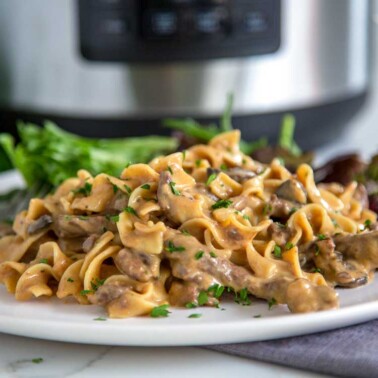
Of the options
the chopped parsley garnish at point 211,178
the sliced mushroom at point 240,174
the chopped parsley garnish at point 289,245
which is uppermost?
the chopped parsley garnish at point 211,178

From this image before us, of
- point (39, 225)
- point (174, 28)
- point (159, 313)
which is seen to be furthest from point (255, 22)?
point (159, 313)

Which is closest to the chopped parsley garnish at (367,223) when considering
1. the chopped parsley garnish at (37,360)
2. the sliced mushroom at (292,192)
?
the sliced mushroom at (292,192)

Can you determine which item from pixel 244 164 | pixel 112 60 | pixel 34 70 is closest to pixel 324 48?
pixel 112 60

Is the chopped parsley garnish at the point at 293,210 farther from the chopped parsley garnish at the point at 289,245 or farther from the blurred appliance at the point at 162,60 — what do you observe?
the blurred appliance at the point at 162,60

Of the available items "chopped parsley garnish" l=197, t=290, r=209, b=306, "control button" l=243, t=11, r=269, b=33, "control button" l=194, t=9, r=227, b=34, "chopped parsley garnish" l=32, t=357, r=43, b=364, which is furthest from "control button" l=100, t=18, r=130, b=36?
"chopped parsley garnish" l=32, t=357, r=43, b=364

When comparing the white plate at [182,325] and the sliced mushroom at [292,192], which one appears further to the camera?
the sliced mushroom at [292,192]

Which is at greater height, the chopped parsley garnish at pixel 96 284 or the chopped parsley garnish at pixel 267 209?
the chopped parsley garnish at pixel 267 209

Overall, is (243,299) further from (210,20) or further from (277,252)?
(210,20)
